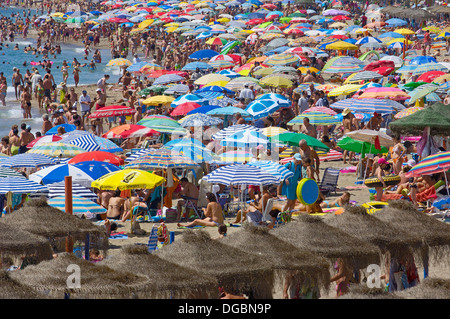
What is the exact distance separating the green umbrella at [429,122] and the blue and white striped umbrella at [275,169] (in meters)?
3.04

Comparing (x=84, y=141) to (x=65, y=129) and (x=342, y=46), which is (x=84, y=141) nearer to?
(x=65, y=129)

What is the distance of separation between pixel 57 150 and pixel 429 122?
746cm

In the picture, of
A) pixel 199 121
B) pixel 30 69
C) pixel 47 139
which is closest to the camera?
pixel 47 139

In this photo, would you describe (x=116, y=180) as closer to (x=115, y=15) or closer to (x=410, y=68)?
(x=410, y=68)

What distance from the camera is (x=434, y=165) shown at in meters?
12.6

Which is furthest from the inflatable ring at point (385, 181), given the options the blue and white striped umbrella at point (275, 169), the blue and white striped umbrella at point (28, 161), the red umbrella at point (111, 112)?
the red umbrella at point (111, 112)

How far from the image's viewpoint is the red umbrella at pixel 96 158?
14328 millimetres

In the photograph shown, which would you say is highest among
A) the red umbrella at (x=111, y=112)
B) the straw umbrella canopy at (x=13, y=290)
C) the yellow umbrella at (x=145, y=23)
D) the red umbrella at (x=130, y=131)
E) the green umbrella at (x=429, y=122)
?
the straw umbrella canopy at (x=13, y=290)

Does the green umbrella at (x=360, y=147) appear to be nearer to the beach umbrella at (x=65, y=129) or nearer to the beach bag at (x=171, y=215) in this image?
the beach bag at (x=171, y=215)

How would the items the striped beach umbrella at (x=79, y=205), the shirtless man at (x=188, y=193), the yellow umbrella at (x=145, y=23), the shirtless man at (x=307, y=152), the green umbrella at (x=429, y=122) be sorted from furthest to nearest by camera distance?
the yellow umbrella at (x=145, y=23) → the shirtless man at (x=307, y=152) → the green umbrella at (x=429, y=122) → the shirtless man at (x=188, y=193) → the striped beach umbrella at (x=79, y=205)

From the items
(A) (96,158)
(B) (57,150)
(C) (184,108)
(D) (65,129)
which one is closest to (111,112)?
(D) (65,129)

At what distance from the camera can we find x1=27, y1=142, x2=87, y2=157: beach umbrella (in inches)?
596

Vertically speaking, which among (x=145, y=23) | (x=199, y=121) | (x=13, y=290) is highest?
(x=13, y=290)
